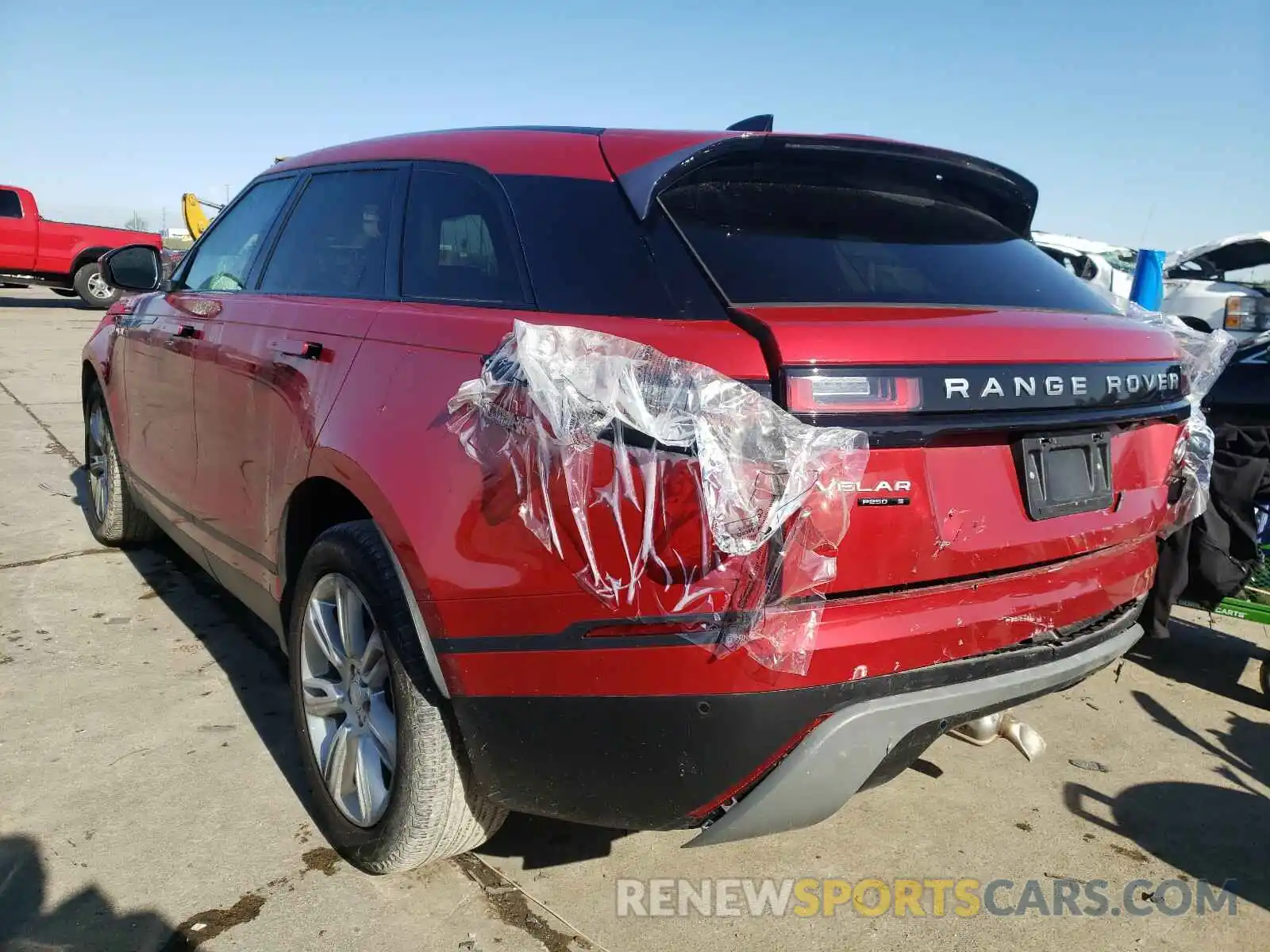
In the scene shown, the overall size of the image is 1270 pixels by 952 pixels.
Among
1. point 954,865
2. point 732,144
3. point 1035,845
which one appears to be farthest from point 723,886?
point 732,144

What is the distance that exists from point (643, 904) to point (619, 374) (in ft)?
4.54

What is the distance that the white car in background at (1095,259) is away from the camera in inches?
499

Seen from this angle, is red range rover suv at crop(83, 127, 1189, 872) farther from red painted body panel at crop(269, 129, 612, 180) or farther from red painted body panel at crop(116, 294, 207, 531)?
red painted body panel at crop(116, 294, 207, 531)

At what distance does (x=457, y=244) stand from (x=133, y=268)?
245cm

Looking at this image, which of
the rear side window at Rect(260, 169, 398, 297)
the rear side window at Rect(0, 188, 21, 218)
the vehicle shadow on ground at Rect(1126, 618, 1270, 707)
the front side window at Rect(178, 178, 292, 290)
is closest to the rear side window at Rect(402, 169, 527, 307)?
the rear side window at Rect(260, 169, 398, 297)

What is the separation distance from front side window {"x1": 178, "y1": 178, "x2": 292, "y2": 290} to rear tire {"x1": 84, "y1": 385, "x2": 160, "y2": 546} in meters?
1.13

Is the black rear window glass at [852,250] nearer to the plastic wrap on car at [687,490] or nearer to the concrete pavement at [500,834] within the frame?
the plastic wrap on car at [687,490]

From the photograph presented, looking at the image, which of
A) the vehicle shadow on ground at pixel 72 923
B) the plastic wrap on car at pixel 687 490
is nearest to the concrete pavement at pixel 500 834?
the vehicle shadow on ground at pixel 72 923

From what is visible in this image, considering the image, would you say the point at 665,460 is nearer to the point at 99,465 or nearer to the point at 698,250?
the point at 698,250

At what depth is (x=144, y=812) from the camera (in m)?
2.67

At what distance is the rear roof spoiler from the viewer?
2.05 meters

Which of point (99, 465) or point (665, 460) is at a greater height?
point (665, 460)

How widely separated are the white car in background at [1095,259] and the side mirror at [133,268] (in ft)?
33.9

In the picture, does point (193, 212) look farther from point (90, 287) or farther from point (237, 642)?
point (237, 642)
